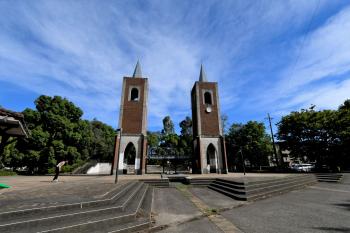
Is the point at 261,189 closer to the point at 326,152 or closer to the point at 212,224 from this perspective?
the point at 212,224

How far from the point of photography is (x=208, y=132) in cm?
2616

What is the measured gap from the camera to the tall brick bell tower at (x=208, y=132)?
2458 centimetres

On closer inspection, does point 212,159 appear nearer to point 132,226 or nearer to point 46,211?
point 132,226

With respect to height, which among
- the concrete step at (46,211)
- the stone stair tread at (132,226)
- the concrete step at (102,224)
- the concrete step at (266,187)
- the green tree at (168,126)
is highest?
the green tree at (168,126)

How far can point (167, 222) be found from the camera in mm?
5312

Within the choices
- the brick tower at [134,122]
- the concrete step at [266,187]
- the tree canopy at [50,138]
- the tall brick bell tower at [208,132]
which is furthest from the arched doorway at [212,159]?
the tree canopy at [50,138]

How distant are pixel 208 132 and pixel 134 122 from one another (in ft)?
34.5

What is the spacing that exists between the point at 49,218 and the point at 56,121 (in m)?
26.2

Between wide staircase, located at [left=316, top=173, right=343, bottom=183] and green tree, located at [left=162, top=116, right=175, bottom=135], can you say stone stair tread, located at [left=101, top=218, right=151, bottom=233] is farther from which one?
green tree, located at [left=162, top=116, right=175, bottom=135]

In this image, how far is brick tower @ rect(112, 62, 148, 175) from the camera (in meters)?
23.2

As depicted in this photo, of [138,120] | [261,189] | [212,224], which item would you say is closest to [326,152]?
[261,189]

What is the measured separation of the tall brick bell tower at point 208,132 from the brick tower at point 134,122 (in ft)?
24.6

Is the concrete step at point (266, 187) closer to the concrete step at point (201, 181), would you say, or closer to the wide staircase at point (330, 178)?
the concrete step at point (201, 181)

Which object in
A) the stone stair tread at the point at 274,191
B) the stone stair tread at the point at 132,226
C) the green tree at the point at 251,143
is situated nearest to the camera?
the stone stair tread at the point at 132,226
